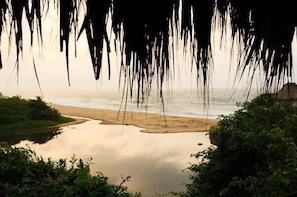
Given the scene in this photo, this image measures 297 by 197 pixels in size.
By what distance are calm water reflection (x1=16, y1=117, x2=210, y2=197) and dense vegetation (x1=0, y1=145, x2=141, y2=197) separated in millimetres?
4294

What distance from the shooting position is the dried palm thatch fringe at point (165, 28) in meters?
0.89

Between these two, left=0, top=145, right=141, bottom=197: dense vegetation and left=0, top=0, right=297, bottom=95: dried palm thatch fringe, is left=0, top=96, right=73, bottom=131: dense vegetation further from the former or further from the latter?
left=0, top=0, right=297, bottom=95: dried palm thatch fringe

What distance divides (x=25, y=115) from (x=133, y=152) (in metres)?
11.8

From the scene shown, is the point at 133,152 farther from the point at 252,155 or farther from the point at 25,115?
the point at 25,115

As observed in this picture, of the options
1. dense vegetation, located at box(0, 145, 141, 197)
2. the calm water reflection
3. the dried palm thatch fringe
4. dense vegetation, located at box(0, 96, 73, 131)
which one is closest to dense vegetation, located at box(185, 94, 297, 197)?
dense vegetation, located at box(0, 145, 141, 197)

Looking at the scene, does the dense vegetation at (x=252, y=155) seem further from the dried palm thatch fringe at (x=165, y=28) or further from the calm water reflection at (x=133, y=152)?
the dried palm thatch fringe at (x=165, y=28)

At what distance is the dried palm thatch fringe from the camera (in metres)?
0.89

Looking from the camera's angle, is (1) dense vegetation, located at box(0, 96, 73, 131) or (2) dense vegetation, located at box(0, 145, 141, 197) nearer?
(2) dense vegetation, located at box(0, 145, 141, 197)

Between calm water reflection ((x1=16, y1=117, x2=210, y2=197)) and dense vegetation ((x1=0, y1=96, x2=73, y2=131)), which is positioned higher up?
dense vegetation ((x1=0, y1=96, x2=73, y2=131))

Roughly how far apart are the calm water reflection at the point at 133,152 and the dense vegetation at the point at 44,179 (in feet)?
14.1

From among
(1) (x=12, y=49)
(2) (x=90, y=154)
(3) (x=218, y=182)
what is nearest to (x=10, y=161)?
(3) (x=218, y=182)

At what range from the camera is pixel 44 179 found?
235 inches

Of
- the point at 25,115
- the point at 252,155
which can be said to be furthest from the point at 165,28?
the point at 25,115

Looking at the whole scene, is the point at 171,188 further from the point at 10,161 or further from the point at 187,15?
the point at 187,15
